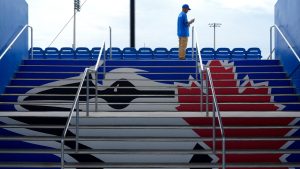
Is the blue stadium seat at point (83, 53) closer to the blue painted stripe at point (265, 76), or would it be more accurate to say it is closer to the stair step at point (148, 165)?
the blue painted stripe at point (265, 76)

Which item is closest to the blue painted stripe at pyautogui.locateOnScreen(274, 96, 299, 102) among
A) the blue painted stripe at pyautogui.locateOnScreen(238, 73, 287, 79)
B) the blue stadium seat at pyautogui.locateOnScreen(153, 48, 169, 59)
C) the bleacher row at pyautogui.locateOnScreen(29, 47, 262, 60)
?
the blue painted stripe at pyautogui.locateOnScreen(238, 73, 287, 79)

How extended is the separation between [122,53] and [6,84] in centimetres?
588

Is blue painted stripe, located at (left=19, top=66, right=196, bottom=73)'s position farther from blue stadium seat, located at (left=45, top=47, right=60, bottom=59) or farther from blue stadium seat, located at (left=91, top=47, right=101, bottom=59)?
blue stadium seat, located at (left=45, top=47, right=60, bottom=59)

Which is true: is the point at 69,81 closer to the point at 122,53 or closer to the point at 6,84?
the point at 6,84

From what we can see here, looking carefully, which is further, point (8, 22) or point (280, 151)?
point (8, 22)

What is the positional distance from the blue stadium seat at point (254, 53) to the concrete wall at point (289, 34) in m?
3.57

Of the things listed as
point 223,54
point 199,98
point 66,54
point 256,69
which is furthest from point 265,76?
point 66,54

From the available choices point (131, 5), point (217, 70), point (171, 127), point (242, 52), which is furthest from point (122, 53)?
point (171, 127)

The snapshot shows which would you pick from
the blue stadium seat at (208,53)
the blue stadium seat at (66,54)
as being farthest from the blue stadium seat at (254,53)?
the blue stadium seat at (66,54)

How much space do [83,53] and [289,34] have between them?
7198 mm

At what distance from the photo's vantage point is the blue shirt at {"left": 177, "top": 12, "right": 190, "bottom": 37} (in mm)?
11164

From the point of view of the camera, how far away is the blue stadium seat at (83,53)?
48.9 feet

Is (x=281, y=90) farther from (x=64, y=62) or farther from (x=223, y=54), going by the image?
(x=223, y=54)

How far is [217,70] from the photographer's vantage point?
10.1 meters
